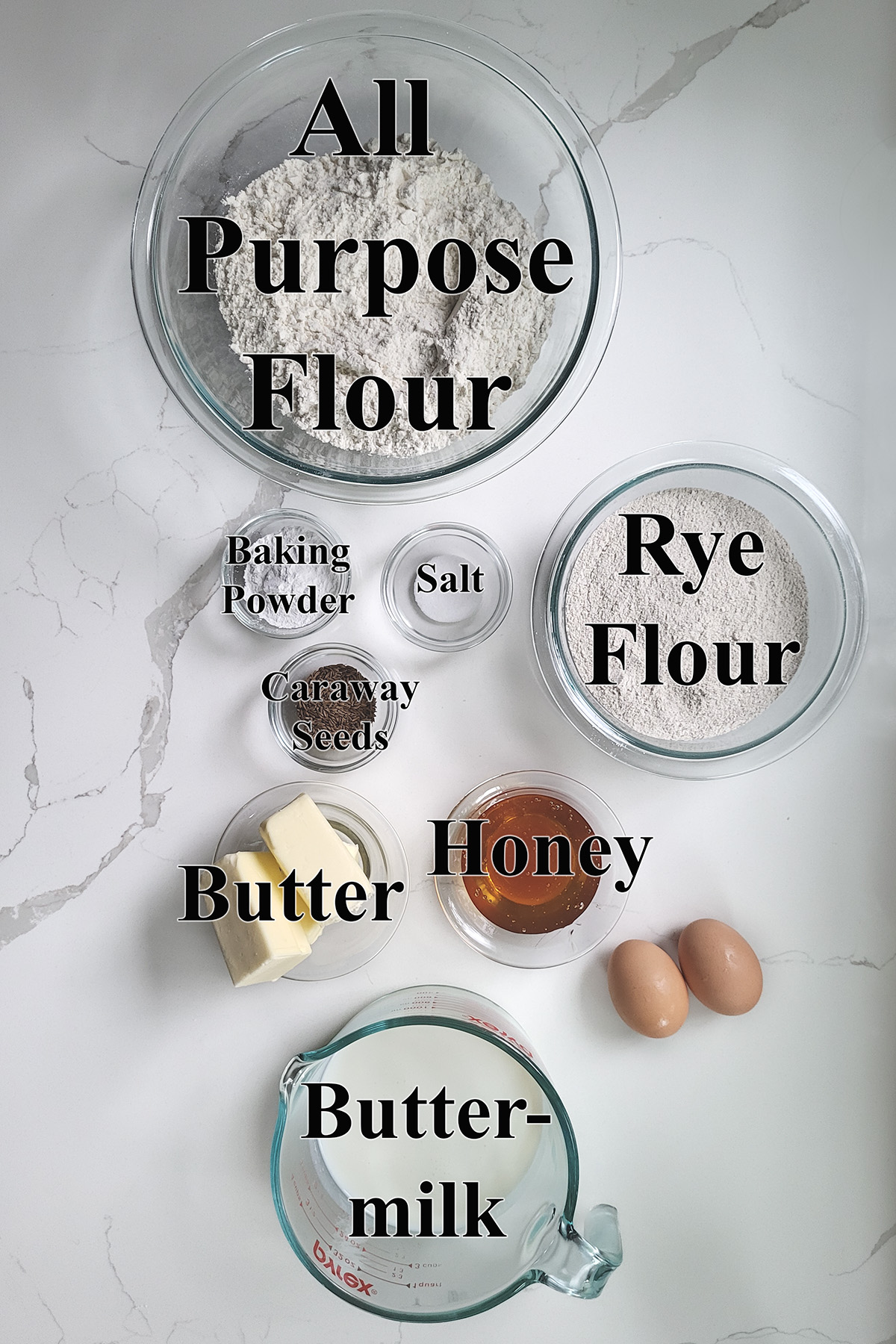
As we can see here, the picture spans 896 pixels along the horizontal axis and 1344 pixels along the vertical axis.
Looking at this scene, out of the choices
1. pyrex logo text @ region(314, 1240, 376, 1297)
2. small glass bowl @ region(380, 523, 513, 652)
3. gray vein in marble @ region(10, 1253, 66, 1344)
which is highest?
small glass bowl @ region(380, 523, 513, 652)

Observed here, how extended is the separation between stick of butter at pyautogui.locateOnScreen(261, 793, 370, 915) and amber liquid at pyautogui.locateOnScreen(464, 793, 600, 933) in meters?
0.17

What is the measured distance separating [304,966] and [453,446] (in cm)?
62

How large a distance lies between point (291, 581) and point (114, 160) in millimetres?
536

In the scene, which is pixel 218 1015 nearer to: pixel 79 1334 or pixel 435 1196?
pixel 435 1196

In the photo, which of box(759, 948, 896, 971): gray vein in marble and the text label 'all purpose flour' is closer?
the text label 'all purpose flour'

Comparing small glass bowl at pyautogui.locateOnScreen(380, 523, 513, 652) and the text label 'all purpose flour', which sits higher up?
the text label 'all purpose flour'

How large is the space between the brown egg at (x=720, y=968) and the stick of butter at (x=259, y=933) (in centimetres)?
43

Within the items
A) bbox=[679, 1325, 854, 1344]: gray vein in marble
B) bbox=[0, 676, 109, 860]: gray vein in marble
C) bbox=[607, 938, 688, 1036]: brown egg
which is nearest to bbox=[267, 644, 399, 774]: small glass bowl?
bbox=[0, 676, 109, 860]: gray vein in marble

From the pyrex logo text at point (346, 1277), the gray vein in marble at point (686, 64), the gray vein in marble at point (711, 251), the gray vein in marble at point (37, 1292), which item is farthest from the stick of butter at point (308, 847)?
the gray vein in marble at point (686, 64)

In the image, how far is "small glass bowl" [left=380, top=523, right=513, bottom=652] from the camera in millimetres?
945

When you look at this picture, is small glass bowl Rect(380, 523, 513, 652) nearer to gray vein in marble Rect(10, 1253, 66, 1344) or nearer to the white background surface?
the white background surface

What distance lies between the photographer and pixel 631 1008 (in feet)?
2.98

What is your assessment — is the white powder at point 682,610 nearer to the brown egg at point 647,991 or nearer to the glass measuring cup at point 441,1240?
the brown egg at point 647,991

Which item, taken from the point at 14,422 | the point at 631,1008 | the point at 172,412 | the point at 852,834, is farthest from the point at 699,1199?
the point at 14,422
